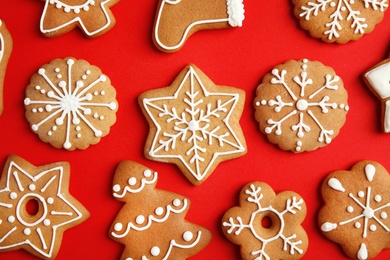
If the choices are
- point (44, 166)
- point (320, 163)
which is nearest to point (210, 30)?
point (320, 163)

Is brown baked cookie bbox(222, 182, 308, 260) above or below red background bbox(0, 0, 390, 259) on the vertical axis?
below

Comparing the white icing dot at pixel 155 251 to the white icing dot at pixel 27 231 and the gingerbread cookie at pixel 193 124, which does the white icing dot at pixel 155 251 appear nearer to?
the gingerbread cookie at pixel 193 124

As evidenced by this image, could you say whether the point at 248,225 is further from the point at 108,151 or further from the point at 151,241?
the point at 108,151

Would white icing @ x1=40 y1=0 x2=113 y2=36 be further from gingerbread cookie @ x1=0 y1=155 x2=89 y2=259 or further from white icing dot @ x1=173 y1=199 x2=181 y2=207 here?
white icing dot @ x1=173 y1=199 x2=181 y2=207

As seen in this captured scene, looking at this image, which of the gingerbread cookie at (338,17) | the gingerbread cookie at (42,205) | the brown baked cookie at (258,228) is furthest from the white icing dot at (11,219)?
the gingerbread cookie at (338,17)

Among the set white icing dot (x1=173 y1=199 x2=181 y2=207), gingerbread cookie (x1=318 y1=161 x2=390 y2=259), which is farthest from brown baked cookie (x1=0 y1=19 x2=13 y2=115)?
gingerbread cookie (x1=318 y1=161 x2=390 y2=259)

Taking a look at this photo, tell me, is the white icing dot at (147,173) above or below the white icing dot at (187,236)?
above
